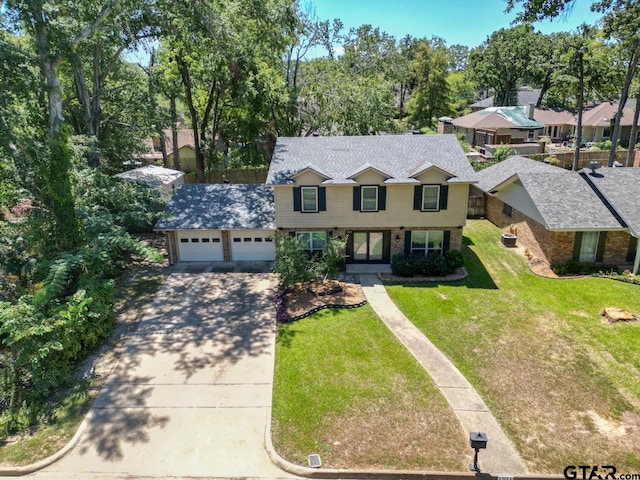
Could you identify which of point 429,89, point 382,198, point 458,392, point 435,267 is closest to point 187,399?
point 458,392

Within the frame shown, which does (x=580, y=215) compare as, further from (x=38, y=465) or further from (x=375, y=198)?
(x=38, y=465)

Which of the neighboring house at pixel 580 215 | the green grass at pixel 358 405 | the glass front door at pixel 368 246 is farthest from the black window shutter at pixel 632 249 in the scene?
the green grass at pixel 358 405

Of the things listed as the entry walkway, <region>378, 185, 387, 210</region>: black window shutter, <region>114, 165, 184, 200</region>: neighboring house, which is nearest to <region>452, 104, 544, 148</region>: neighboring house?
<region>378, 185, 387, 210</region>: black window shutter

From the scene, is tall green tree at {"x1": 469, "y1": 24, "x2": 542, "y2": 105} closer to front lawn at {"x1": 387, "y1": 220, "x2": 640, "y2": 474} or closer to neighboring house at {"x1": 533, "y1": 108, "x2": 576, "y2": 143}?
neighboring house at {"x1": 533, "y1": 108, "x2": 576, "y2": 143}

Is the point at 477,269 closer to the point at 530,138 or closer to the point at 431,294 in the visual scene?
the point at 431,294

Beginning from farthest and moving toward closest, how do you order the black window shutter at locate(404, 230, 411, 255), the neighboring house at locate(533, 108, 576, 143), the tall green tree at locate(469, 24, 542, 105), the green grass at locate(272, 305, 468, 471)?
the tall green tree at locate(469, 24, 542, 105) < the neighboring house at locate(533, 108, 576, 143) < the black window shutter at locate(404, 230, 411, 255) < the green grass at locate(272, 305, 468, 471)

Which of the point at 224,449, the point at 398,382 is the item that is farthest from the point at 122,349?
the point at 398,382
